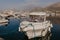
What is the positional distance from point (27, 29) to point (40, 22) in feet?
8.94

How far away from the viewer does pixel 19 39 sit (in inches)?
1542

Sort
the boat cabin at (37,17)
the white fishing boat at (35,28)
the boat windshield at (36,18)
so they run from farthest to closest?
the boat cabin at (37,17) → the boat windshield at (36,18) → the white fishing boat at (35,28)

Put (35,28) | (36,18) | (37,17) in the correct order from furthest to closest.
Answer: (37,17) < (36,18) < (35,28)

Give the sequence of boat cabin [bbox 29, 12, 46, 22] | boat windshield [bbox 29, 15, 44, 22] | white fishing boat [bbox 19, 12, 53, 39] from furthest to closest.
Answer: boat cabin [bbox 29, 12, 46, 22] → boat windshield [bbox 29, 15, 44, 22] → white fishing boat [bbox 19, 12, 53, 39]

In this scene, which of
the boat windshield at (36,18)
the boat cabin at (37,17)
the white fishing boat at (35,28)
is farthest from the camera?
the boat cabin at (37,17)

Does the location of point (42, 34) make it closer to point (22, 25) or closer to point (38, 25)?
point (38, 25)

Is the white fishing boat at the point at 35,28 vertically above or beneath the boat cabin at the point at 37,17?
beneath

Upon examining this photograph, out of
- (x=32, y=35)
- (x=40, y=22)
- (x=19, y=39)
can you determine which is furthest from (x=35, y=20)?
(x=19, y=39)

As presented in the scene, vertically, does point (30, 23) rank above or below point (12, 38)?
above

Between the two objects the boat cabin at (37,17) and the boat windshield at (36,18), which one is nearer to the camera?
the boat windshield at (36,18)

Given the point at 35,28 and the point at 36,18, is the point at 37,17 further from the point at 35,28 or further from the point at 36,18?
the point at 35,28

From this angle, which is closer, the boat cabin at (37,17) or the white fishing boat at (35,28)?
the white fishing boat at (35,28)

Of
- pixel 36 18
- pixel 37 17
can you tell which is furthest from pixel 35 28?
pixel 37 17

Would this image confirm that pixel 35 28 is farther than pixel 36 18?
No
